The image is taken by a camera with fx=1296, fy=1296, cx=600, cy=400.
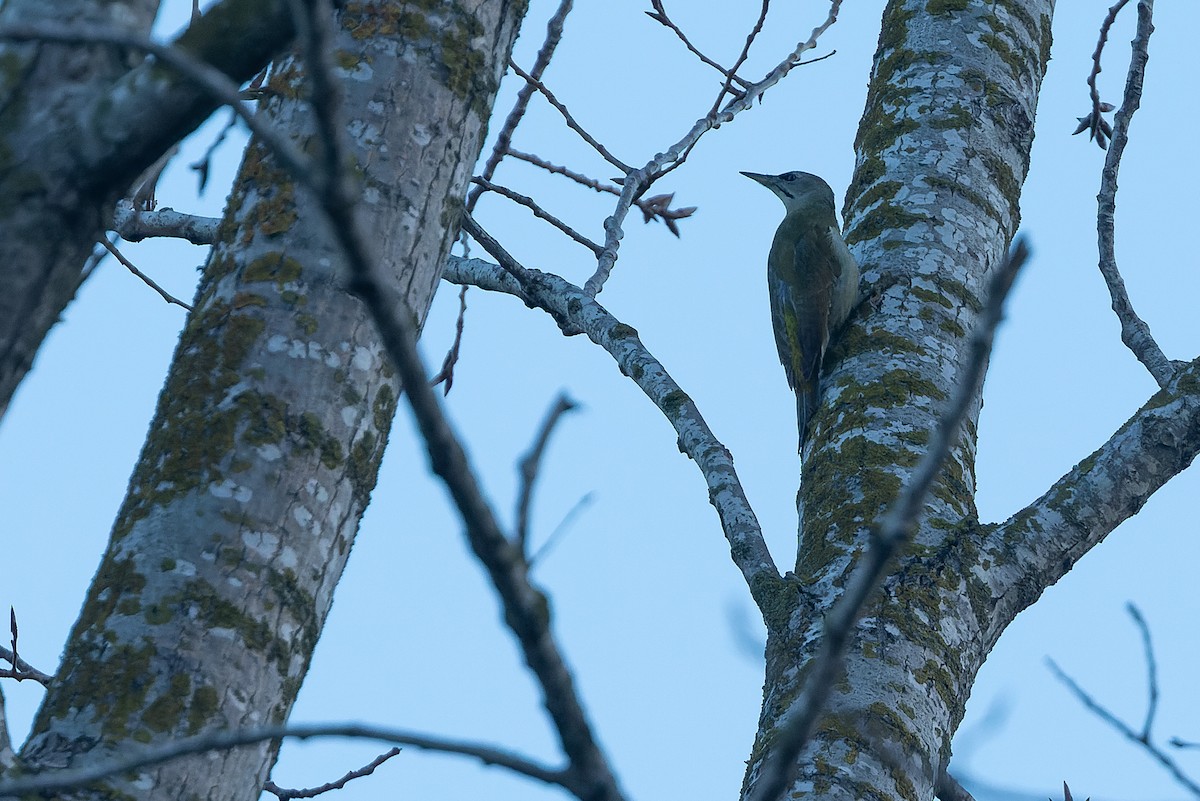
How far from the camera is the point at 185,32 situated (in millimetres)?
1496

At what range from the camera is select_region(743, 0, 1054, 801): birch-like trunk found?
109 inches

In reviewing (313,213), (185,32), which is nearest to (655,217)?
(313,213)

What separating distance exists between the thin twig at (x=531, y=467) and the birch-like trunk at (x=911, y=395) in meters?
0.92

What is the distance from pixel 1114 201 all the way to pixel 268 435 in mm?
2874

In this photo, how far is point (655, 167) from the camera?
13.3ft

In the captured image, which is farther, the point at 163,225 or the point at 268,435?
the point at 163,225

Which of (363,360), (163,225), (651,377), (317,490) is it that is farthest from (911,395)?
(163,225)

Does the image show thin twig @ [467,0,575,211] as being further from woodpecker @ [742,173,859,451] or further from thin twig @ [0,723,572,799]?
thin twig @ [0,723,572,799]

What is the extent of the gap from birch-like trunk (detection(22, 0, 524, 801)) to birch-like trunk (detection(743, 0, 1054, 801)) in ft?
2.87

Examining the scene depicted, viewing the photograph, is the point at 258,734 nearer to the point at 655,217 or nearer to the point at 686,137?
the point at 686,137

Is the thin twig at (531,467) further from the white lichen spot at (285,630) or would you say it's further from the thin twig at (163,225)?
the thin twig at (163,225)

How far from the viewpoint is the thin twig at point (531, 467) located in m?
1.10

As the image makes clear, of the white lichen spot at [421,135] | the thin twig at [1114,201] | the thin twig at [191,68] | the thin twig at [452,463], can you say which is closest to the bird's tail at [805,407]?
the thin twig at [1114,201]

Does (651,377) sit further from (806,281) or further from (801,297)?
(806,281)
